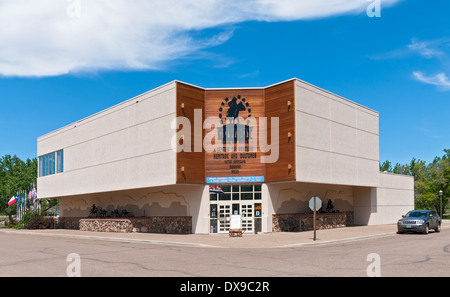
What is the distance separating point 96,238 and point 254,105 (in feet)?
46.4

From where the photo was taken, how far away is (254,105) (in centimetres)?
3097

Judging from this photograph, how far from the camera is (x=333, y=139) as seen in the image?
108ft

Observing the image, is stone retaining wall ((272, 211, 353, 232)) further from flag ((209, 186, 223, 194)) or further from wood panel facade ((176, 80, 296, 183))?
flag ((209, 186, 223, 194))

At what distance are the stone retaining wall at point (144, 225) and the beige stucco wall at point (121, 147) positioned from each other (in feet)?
8.83

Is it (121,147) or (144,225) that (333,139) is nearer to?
(144,225)

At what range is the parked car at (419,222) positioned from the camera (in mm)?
27391

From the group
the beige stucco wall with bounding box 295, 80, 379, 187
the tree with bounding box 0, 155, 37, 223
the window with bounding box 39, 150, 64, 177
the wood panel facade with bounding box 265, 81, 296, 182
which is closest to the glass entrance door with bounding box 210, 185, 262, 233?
the wood panel facade with bounding box 265, 81, 296, 182

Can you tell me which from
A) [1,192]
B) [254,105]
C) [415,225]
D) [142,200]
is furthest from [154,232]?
[1,192]

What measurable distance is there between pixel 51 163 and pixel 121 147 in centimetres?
1638

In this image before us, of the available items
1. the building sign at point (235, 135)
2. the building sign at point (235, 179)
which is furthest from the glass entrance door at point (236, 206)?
the building sign at point (235, 135)

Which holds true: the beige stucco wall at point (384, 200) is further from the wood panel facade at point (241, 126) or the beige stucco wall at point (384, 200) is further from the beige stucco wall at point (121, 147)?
the beige stucco wall at point (121, 147)

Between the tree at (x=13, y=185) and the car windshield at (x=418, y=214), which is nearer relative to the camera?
the car windshield at (x=418, y=214)

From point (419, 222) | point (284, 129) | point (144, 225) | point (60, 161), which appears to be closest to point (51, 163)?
point (60, 161)

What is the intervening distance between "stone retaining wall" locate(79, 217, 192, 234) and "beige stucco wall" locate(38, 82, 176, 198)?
106 inches
